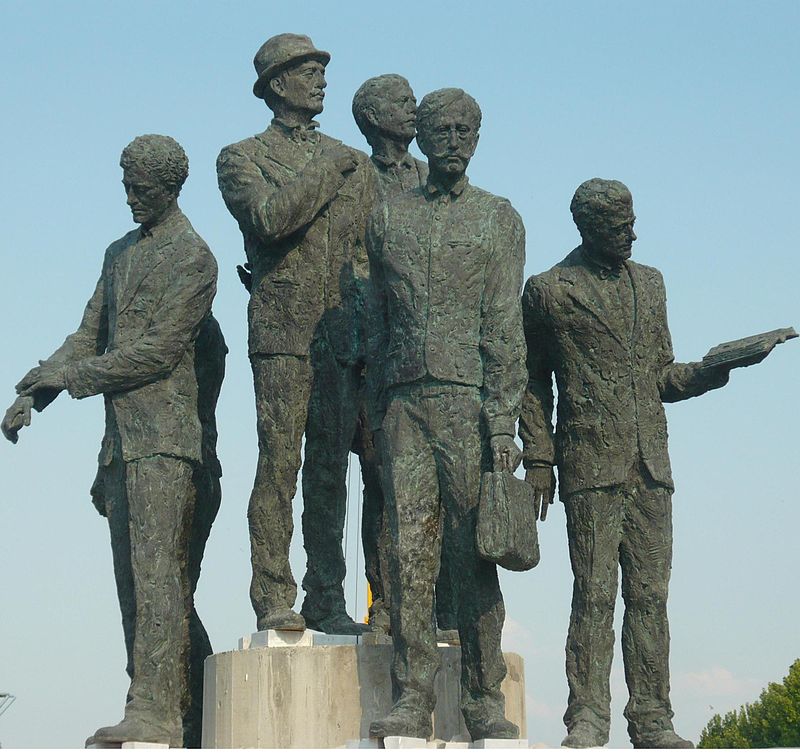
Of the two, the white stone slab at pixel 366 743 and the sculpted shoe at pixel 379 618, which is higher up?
the sculpted shoe at pixel 379 618

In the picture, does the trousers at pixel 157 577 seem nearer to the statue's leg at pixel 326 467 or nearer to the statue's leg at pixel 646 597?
the statue's leg at pixel 326 467

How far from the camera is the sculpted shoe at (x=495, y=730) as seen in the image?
1139 cm

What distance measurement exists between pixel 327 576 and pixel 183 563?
101 centimetres

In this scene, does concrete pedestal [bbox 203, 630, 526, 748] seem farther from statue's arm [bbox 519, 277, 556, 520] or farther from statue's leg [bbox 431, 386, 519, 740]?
statue's arm [bbox 519, 277, 556, 520]

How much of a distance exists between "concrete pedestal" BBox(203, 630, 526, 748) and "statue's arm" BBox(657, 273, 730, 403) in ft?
8.01

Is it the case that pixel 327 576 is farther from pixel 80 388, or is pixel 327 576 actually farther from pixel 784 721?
pixel 784 721

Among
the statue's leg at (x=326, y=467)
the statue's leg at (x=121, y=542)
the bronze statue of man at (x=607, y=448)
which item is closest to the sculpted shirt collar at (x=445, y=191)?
the bronze statue of man at (x=607, y=448)

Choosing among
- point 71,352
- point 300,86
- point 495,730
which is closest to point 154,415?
point 71,352

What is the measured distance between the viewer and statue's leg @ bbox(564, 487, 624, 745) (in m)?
12.3

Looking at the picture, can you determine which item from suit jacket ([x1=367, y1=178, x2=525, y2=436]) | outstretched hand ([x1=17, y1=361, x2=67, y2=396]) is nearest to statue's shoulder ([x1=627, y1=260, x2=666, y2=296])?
suit jacket ([x1=367, y1=178, x2=525, y2=436])

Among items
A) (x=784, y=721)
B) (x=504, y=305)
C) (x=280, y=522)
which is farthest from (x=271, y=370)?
(x=784, y=721)

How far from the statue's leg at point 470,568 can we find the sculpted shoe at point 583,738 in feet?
1.97

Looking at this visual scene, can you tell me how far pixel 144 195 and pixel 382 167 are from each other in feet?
6.08

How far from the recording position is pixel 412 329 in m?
11.7
